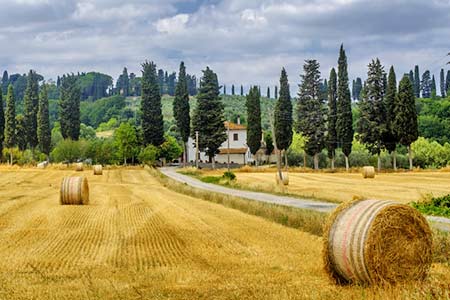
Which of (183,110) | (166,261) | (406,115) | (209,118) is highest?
(183,110)

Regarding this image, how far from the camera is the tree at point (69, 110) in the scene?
10694cm

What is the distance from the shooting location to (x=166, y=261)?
14.3m

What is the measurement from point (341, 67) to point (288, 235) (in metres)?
69.6

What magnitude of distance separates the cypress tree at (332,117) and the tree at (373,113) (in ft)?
16.0

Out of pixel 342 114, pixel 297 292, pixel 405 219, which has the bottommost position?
pixel 297 292

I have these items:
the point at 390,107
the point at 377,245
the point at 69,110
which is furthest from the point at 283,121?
the point at 377,245

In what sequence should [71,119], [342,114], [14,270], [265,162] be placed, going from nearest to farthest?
[14,270]
[342,114]
[71,119]
[265,162]

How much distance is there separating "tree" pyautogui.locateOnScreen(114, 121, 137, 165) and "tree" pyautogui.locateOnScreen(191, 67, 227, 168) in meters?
11.8

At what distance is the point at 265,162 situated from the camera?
406ft

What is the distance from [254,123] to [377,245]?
91523mm

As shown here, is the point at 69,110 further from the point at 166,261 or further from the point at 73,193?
the point at 166,261

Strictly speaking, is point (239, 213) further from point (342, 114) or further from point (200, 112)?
point (200, 112)

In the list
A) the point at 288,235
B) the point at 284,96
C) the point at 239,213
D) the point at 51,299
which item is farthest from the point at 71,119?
the point at 51,299

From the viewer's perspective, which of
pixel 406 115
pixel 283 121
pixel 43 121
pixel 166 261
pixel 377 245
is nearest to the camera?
pixel 377 245
